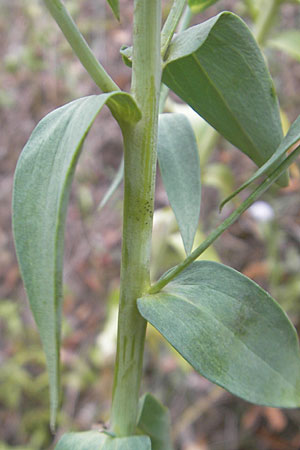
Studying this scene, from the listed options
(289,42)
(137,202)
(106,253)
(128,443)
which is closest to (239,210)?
(137,202)

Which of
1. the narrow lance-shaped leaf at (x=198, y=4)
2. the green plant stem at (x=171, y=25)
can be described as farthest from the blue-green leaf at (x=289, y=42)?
the green plant stem at (x=171, y=25)

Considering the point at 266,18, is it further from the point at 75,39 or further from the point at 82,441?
the point at 82,441

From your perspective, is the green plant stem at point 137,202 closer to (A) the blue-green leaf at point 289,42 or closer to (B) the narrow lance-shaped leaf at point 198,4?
(B) the narrow lance-shaped leaf at point 198,4

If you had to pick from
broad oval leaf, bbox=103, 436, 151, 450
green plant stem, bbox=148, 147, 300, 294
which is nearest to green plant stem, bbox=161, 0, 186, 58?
green plant stem, bbox=148, 147, 300, 294

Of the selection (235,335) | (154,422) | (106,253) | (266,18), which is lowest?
(106,253)

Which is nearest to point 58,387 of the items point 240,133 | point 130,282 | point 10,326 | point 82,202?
point 130,282

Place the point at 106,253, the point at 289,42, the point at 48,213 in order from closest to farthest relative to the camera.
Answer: the point at 48,213 → the point at 289,42 → the point at 106,253

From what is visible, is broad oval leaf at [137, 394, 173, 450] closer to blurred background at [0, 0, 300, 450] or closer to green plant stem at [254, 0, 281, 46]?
blurred background at [0, 0, 300, 450]
